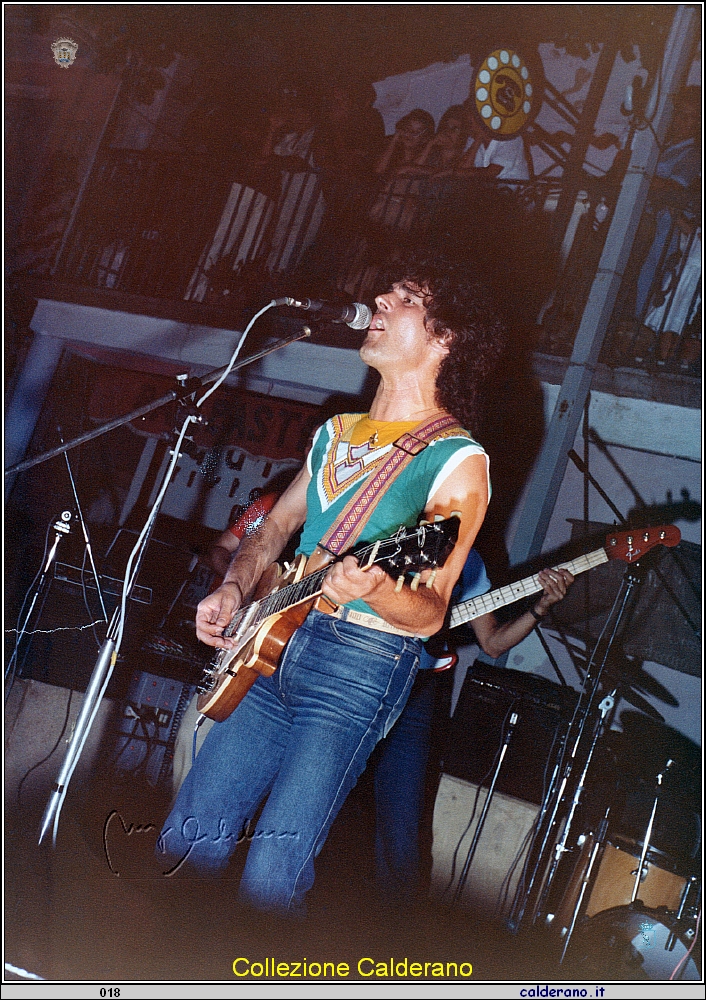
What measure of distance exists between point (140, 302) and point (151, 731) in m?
1.29

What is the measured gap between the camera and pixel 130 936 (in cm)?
213

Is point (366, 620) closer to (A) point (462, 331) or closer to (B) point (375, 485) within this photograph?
(B) point (375, 485)

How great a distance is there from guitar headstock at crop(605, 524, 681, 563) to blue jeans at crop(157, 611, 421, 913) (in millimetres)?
640

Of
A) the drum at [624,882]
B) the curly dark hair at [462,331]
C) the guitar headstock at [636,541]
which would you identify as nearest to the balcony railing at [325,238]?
the curly dark hair at [462,331]

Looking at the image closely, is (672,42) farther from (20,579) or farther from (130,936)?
(130,936)

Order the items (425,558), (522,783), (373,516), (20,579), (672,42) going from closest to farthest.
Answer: (425,558) < (373,516) < (522,783) < (672,42) < (20,579)

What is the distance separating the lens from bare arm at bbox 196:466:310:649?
6.59ft

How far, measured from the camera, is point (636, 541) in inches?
83.6

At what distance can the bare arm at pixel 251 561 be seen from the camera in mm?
2008

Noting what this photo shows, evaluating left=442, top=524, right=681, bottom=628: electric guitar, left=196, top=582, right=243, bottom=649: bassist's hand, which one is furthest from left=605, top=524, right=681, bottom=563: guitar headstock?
left=196, top=582, right=243, bottom=649: bassist's hand

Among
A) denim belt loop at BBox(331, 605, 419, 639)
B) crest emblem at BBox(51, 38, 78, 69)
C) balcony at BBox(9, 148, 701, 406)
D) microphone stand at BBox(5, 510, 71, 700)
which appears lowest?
microphone stand at BBox(5, 510, 71, 700)

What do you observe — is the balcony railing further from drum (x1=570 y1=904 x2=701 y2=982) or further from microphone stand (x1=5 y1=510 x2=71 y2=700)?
drum (x1=570 y1=904 x2=701 y2=982)

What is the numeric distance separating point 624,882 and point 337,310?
5.16ft

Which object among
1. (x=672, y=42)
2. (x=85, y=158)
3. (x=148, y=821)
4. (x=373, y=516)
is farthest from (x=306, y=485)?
(x=672, y=42)
